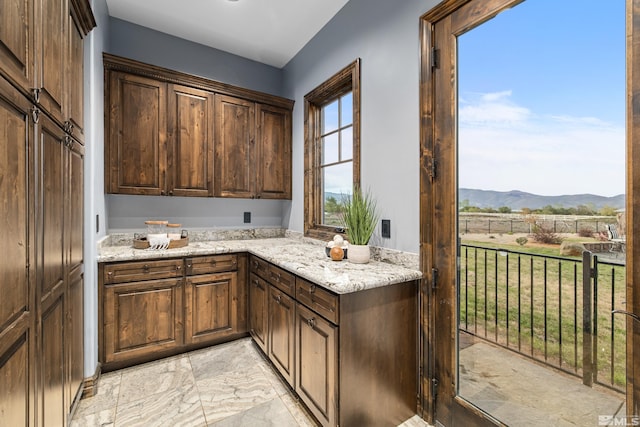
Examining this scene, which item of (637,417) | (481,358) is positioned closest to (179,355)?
(481,358)

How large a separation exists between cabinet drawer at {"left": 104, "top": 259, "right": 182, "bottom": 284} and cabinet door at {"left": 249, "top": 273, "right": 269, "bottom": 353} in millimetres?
640

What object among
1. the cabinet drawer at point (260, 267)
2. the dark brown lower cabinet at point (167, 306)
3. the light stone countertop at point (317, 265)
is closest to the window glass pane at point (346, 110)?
the light stone countertop at point (317, 265)

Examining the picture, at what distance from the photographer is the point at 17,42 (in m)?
0.94

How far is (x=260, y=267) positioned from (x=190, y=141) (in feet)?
4.73

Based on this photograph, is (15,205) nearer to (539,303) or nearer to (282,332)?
(282,332)

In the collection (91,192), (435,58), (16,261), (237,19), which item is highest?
(237,19)

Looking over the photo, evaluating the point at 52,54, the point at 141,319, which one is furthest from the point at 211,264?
the point at 52,54

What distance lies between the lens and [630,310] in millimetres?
1072

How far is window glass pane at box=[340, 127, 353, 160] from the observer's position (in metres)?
2.57

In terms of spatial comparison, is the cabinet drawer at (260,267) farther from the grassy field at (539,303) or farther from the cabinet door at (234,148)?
the grassy field at (539,303)

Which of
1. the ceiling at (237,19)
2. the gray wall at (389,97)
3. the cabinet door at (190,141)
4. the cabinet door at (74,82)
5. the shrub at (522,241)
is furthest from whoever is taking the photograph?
the cabinet door at (190,141)

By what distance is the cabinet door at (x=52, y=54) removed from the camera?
44.0 inches

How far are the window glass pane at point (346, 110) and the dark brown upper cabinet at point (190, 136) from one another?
851 millimetres

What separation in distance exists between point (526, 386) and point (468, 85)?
5.17 ft
